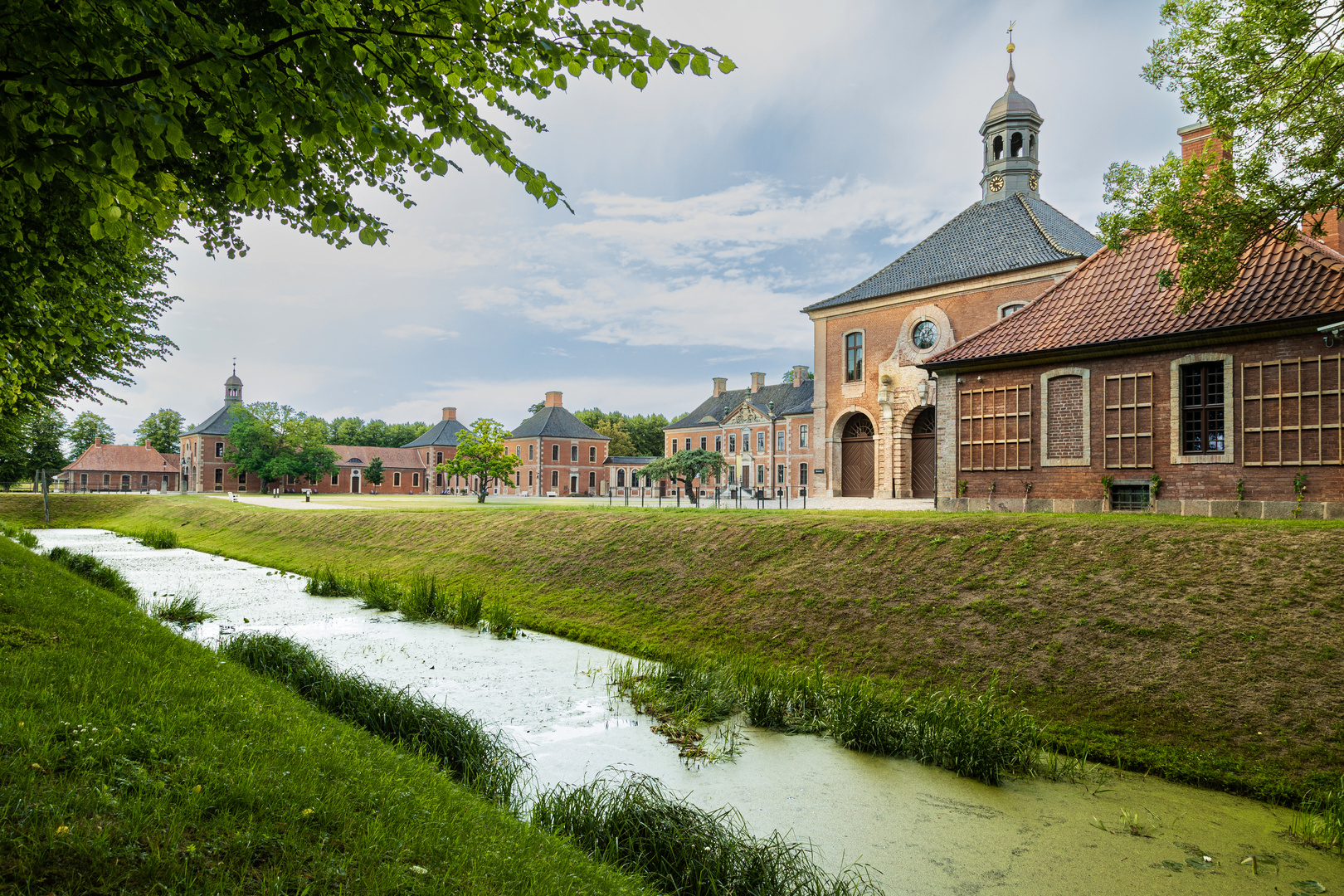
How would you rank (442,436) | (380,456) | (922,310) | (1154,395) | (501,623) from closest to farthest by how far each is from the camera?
(501,623) → (1154,395) → (922,310) → (380,456) → (442,436)

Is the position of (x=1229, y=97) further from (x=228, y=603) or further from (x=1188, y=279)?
(x=228, y=603)

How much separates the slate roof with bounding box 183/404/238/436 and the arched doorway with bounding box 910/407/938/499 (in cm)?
6146

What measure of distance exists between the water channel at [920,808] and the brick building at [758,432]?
39.9 m

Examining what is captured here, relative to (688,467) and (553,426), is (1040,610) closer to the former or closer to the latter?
(688,467)

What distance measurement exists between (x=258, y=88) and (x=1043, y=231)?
2506 centimetres

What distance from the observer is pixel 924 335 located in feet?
81.6

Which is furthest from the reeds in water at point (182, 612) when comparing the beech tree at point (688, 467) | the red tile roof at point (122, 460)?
the red tile roof at point (122, 460)

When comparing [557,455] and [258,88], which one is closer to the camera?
[258,88]

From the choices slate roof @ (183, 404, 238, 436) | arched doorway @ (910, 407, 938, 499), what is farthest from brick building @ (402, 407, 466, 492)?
arched doorway @ (910, 407, 938, 499)

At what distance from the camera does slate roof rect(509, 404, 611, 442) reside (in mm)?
65938

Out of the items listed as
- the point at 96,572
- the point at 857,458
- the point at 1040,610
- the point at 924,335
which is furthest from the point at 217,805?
the point at 857,458

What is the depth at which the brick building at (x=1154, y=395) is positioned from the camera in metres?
12.3

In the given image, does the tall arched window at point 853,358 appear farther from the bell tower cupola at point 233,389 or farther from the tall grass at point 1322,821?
the bell tower cupola at point 233,389

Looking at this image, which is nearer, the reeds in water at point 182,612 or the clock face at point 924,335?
the reeds in water at point 182,612
